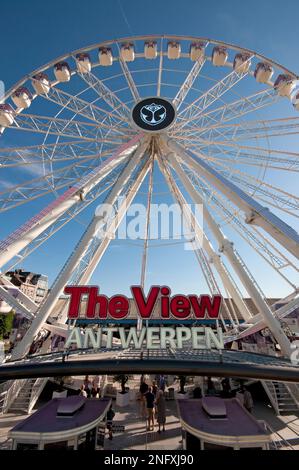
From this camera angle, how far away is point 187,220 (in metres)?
16.8

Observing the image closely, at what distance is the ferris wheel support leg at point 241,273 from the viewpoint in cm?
1022

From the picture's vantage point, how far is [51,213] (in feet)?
38.4

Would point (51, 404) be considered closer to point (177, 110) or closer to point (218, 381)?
point (218, 381)

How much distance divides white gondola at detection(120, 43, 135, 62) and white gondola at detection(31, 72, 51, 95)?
5085 mm

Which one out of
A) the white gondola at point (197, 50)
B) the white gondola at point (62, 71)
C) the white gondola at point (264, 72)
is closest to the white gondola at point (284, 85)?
the white gondola at point (264, 72)

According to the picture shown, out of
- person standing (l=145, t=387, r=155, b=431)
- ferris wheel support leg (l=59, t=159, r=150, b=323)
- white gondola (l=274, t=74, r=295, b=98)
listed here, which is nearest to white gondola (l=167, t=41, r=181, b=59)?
white gondola (l=274, t=74, r=295, b=98)

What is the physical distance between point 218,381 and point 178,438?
7842mm

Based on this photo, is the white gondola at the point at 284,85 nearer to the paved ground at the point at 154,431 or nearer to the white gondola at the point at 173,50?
the white gondola at the point at 173,50

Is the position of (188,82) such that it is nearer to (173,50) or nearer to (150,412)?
(173,50)

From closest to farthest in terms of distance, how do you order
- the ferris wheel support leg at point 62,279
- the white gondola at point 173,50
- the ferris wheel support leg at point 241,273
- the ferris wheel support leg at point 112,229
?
the ferris wheel support leg at point 62,279, the ferris wheel support leg at point 241,273, the ferris wheel support leg at point 112,229, the white gondola at point 173,50

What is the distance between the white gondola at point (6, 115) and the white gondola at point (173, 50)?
415 inches
